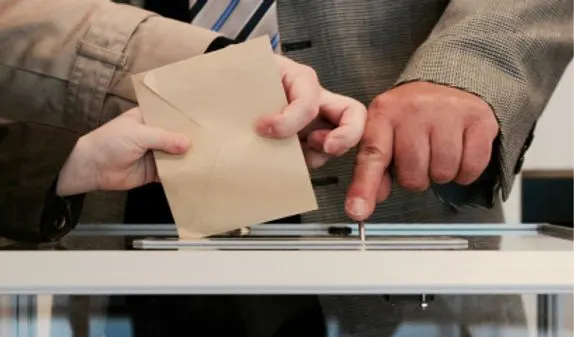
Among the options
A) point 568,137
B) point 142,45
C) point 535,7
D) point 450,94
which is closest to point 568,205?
point 568,137

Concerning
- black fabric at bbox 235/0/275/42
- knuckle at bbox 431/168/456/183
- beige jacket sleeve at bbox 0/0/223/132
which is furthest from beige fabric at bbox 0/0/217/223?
black fabric at bbox 235/0/275/42

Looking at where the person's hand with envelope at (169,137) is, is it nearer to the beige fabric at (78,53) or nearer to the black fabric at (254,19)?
the beige fabric at (78,53)

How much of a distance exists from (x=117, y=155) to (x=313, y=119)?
14 centimetres

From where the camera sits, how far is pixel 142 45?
0.65 meters

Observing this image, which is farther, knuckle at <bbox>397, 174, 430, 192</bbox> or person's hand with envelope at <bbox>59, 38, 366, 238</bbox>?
knuckle at <bbox>397, 174, 430, 192</bbox>

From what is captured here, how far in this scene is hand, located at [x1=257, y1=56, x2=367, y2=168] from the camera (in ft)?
1.70

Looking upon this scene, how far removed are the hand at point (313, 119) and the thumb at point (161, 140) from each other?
0.16 feet

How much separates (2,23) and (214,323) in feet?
1.03

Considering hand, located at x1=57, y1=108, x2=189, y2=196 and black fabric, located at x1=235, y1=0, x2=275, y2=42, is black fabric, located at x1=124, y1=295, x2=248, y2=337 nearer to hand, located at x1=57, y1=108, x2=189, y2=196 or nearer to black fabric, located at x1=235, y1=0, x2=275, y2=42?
hand, located at x1=57, y1=108, x2=189, y2=196

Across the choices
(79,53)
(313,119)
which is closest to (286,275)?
(313,119)

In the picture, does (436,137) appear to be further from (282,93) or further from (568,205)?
(568,205)

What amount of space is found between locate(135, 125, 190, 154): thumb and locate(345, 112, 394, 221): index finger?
0.13m

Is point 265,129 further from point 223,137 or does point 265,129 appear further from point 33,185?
point 33,185

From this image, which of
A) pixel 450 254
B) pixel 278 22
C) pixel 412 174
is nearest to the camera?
pixel 450 254
